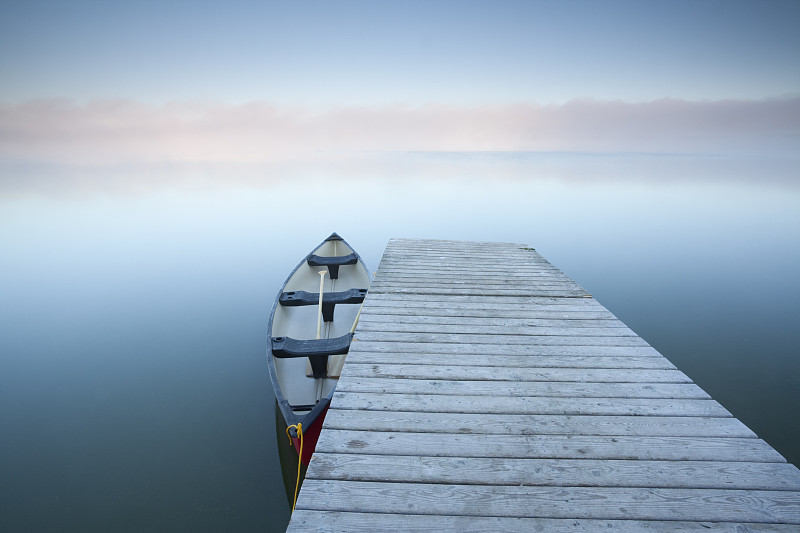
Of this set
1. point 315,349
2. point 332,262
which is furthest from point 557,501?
point 332,262

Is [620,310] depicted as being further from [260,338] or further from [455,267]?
[260,338]

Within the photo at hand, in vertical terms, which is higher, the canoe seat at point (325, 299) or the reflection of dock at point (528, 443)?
the reflection of dock at point (528, 443)

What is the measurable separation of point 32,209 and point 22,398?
795 inches

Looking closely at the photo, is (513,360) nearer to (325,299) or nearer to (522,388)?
(522,388)

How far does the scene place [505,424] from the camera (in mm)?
2324

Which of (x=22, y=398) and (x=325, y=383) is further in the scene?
(x=22, y=398)

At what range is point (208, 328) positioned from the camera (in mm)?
7012

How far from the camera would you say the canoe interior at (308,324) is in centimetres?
403

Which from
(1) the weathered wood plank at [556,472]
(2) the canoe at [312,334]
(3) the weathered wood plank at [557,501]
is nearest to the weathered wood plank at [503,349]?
(2) the canoe at [312,334]

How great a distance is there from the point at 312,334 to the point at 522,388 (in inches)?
133

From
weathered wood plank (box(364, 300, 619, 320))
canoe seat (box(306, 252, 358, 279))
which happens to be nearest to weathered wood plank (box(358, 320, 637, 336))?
weathered wood plank (box(364, 300, 619, 320))

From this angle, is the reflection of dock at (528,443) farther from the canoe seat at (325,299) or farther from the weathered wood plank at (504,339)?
the canoe seat at (325,299)

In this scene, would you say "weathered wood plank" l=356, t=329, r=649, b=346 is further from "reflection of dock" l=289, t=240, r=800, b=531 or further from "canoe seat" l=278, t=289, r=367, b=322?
"canoe seat" l=278, t=289, r=367, b=322

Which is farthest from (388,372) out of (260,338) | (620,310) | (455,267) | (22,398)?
(620,310)
